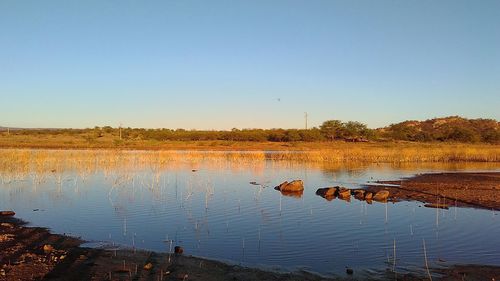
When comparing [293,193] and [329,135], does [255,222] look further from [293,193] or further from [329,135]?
[329,135]

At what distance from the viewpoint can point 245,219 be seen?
14.2 m

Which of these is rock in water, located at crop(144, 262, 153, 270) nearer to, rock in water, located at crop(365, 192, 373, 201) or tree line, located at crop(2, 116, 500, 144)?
rock in water, located at crop(365, 192, 373, 201)

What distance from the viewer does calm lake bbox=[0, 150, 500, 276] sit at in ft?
33.7

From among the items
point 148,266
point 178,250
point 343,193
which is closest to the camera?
point 148,266

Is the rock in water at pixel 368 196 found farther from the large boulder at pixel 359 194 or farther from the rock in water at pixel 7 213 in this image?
the rock in water at pixel 7 213

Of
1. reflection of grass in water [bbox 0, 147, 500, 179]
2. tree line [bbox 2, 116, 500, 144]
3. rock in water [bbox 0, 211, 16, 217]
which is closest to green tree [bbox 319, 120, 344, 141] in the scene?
tree line [bbox 2, 116, 500, 144]

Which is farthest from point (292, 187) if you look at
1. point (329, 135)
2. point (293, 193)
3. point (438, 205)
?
point (329, 135)

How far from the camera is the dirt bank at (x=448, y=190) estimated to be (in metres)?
18.4

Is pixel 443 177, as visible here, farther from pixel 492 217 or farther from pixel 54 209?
pixel 54 209

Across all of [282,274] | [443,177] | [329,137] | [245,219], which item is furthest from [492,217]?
[329,137]

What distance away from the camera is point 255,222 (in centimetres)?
1383

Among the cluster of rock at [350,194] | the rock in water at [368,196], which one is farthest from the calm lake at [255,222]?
Answer: the rock in water at [368,196]

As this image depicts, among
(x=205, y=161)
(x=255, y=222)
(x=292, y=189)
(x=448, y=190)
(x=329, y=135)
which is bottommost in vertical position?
(x=255, y=222)

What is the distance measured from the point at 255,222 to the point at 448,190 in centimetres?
1220
